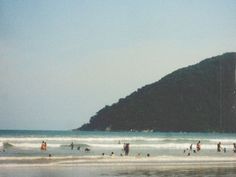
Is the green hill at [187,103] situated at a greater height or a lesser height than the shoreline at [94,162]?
greater

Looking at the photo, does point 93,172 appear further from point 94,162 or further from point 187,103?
point 187,103

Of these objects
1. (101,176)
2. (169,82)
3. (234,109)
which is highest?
(169,82)

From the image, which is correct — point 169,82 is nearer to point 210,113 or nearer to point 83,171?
point 210,113

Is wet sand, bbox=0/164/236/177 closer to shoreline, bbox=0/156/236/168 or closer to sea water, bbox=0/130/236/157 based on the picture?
shoreline, bbox=0/156/236/168

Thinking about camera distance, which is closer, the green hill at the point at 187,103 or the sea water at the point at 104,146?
the sea water at the point at 104,146

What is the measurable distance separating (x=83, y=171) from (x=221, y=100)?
139497 mm

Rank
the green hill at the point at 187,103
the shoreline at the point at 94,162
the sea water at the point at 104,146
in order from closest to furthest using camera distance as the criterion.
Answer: the shoreline at the point at 94,162
the sea water at the point at 104,146
the green hill at the point at 187,103

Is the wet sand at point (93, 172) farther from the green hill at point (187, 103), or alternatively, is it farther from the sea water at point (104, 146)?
the green hill at point (187, 103)

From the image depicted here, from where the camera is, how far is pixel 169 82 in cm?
19088

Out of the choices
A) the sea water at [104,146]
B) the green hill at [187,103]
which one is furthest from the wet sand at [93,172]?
the green hill at [187,103]

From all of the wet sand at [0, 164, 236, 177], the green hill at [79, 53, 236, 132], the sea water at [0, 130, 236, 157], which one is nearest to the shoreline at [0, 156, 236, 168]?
the wet sand at [0, 164, 236, 177]

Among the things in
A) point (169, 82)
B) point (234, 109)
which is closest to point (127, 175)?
point (234, 109)

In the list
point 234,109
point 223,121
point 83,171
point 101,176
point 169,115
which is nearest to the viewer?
point 101,176

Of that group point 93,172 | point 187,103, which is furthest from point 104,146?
point 187,103
